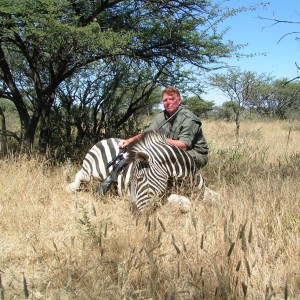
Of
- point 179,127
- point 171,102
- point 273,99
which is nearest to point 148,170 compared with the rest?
point 179,127

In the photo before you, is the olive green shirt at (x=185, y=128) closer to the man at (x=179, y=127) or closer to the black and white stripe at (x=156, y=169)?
the man at (x=179, y=127)

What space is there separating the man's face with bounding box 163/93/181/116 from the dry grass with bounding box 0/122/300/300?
4.62 ft

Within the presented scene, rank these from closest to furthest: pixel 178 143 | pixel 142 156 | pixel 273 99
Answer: pixel 142 156
pixel 178 143
pixel 273 99

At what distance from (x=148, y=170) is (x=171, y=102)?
1.57m

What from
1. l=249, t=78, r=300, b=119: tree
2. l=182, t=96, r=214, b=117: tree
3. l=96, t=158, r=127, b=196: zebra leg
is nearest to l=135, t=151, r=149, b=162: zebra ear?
l=96, t=158, r=127, b=196: zebra leg

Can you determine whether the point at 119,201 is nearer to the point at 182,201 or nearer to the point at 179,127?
the point at 182,201

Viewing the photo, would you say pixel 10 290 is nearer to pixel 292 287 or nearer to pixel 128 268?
pixel 128 268

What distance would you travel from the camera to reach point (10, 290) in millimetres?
2840

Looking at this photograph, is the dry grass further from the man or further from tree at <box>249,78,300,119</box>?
tree at <box>249,78,300,119</box>

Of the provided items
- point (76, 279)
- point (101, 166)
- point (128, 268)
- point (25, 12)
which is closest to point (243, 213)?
point (128, 268)

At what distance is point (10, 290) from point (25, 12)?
13.0 feet

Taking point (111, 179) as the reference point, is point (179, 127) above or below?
above

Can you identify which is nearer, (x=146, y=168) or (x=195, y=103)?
(x=146, y=168)

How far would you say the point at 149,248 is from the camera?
9.58ft
